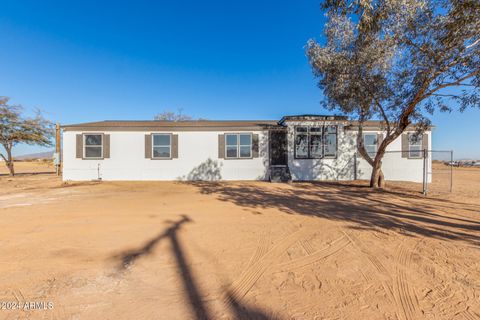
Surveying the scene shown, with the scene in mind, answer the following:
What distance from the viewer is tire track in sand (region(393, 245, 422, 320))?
7.07ft

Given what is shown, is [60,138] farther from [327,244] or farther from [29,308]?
[327,244]

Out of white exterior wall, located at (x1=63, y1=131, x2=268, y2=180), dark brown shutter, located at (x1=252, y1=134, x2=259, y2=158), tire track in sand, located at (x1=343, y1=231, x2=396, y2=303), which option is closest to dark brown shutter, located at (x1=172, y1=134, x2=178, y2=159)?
white exterior wall, located at (x1=63, y1=131, x2=268, y2=180)

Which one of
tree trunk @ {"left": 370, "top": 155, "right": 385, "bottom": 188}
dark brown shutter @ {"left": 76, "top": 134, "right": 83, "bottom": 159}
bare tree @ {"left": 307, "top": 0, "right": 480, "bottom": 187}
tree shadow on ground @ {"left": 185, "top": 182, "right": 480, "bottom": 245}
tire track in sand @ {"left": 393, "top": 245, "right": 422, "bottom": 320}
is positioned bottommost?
tire track in sand @ {"left": 393, "top": 245, "right": 422, "bottom": 320}

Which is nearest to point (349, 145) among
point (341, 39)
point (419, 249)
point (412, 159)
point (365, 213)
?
point (412, 159)

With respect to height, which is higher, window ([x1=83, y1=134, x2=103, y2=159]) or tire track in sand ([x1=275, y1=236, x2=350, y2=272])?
window ([x1=83, y1=134, x2=103, y2=159])

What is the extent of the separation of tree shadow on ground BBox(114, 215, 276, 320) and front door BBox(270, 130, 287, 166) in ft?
29.3

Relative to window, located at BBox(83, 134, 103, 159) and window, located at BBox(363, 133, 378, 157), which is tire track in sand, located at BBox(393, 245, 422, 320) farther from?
window, located at BBox(83, 134, 103, 159)

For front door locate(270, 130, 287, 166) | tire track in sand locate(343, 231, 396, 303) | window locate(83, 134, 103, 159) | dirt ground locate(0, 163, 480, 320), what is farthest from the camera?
front door locate(270, 130, 287, 166)

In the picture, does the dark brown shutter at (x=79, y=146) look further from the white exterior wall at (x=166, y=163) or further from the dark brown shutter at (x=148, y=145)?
the dark brown shutter at (x=148, y=145)

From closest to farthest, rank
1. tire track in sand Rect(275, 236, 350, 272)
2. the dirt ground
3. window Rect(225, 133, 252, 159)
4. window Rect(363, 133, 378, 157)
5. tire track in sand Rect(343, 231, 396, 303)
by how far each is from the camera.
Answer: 1. the dirt ground
2. tire track in sand Rect(343, 231, 396, 303)
3. tire track in sand Rect(275, 236, 350, 272)
4. window Rect(225, 133, 252, 159)
5. window Rect(363, 133, 378, 157)

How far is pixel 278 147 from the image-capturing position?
42.0ft

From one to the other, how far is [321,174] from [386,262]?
992cm

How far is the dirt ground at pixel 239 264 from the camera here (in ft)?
7.22

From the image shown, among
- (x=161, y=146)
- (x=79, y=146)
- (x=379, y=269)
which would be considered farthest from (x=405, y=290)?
(x=79, y=146)
